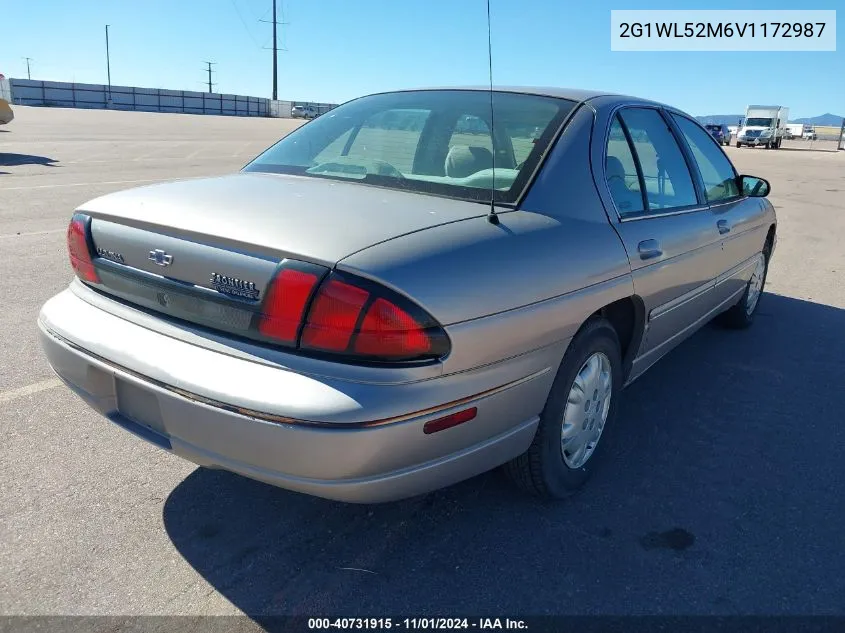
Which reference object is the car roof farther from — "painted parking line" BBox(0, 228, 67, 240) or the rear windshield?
"painted parking line" BBox(0, 228, 67, 240)

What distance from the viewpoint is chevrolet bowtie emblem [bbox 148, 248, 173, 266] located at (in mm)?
2289

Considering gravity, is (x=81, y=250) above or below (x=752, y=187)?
below

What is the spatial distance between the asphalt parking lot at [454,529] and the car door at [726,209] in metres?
0.78

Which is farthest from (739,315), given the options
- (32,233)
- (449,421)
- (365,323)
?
(32,233)

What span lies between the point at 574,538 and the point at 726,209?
2.46 m

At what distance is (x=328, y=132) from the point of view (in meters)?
3.36

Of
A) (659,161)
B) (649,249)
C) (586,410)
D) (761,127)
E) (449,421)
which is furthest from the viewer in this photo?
(761,127)

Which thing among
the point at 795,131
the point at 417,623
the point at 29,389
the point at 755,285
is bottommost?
the point at 417,623

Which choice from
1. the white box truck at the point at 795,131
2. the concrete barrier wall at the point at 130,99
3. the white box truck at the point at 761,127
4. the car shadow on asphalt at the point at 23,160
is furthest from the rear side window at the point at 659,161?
the white box truck at the point at 795,131

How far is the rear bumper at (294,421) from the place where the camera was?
1966mm

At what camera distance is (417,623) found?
7.14ft

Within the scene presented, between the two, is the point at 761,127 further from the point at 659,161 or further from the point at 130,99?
the point at 659,161

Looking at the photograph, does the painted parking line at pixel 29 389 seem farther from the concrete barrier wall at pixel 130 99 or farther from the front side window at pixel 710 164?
the concrete barrier wall at pixel 130 99

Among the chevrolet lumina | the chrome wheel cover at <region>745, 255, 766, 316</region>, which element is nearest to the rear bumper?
the chevrolet lumina
